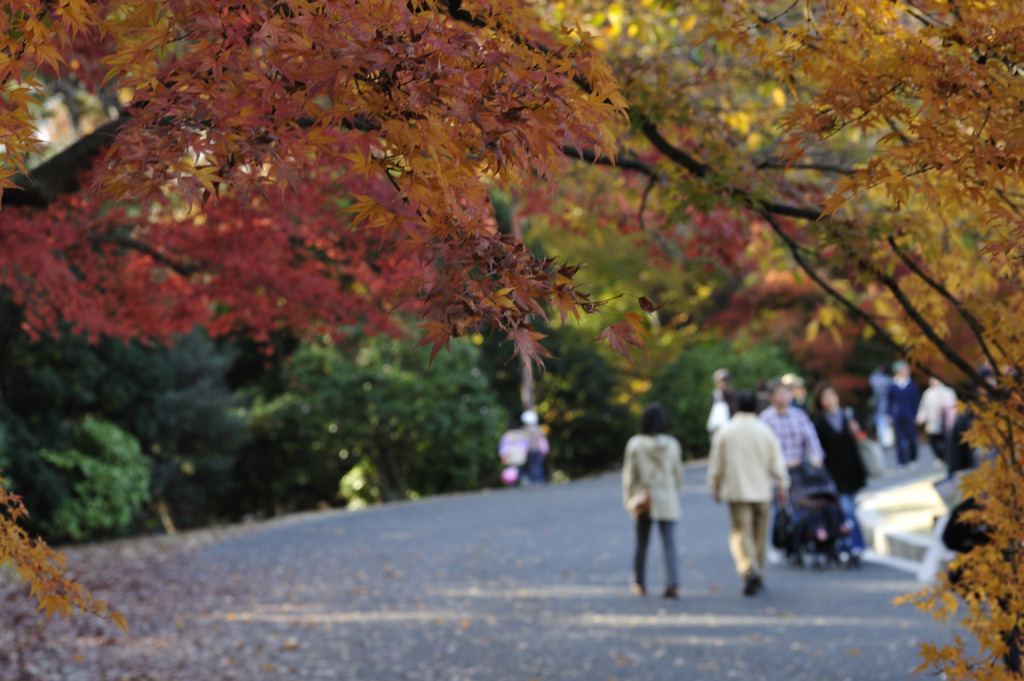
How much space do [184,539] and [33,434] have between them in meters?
3.13

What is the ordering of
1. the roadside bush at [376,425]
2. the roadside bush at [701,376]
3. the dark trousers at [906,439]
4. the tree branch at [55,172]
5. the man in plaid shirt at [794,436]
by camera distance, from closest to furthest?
the tree branch at [55,172], the man in plaid shirt at [794,436], the dark trousers at [906,439], the roadside bush at [376,425], the roadside bush at [701,376]

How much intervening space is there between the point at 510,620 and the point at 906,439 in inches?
462

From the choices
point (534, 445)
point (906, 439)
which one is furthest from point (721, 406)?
point (534, 445)

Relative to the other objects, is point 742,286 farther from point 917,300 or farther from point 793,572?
point 917,300

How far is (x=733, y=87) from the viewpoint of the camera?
9969mm

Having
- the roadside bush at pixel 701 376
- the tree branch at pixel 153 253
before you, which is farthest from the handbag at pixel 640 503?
the roadside bush at pixel 701 376

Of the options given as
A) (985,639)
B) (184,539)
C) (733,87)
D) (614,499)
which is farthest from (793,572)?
(184,539)

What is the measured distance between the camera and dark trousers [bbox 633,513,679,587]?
792 centimetres

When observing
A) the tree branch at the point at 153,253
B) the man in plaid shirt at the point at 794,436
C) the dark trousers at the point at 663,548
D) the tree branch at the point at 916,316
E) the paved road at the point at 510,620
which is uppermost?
the tree branch at the point at 153,253

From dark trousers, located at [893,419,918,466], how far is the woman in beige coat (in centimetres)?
1012

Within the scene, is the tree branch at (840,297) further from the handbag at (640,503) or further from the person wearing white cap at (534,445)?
the person wearing white cap at (534,445)

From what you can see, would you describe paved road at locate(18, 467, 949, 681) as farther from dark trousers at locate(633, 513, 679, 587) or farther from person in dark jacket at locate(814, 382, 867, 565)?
person in dark jacket at locate(814, 382, 867, 565)

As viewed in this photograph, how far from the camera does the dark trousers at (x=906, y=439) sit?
55.2 feet

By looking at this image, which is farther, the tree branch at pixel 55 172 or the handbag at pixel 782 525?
the handbag at pixel 782 525
